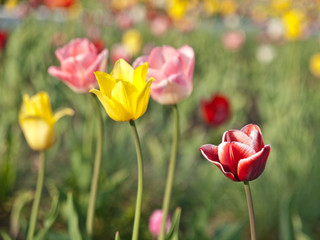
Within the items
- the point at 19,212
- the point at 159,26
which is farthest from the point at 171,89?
the point at 159,26

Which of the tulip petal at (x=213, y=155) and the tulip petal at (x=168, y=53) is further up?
the tulip petal at (x=168, y=53)

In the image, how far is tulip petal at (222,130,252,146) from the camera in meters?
0.54

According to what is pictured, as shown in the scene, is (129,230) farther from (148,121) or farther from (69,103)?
(69,103)

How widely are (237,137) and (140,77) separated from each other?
17 cm

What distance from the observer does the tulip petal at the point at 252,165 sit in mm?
508

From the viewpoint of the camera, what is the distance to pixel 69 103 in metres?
2.46

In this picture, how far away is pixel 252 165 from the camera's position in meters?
0.51

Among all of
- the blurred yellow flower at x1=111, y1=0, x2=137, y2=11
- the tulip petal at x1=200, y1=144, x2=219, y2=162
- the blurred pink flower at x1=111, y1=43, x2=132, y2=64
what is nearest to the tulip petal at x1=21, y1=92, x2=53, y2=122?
the tulip petal at x1=200, y1=144, x2=219, y2=162

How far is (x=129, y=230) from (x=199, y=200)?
16.5 inches

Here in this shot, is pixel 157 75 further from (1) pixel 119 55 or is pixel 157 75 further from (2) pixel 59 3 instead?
(2) pixel 59 3

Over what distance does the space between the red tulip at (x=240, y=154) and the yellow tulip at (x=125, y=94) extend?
0.13 meters

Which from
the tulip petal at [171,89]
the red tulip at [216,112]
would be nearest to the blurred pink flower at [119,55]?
the red tulip at [216,112]

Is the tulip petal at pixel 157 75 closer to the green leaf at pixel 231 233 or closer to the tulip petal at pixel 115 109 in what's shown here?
the tulip petal at pixel 115 109

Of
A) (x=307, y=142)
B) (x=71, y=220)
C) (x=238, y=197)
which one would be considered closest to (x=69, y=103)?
(x=238, y=197)
